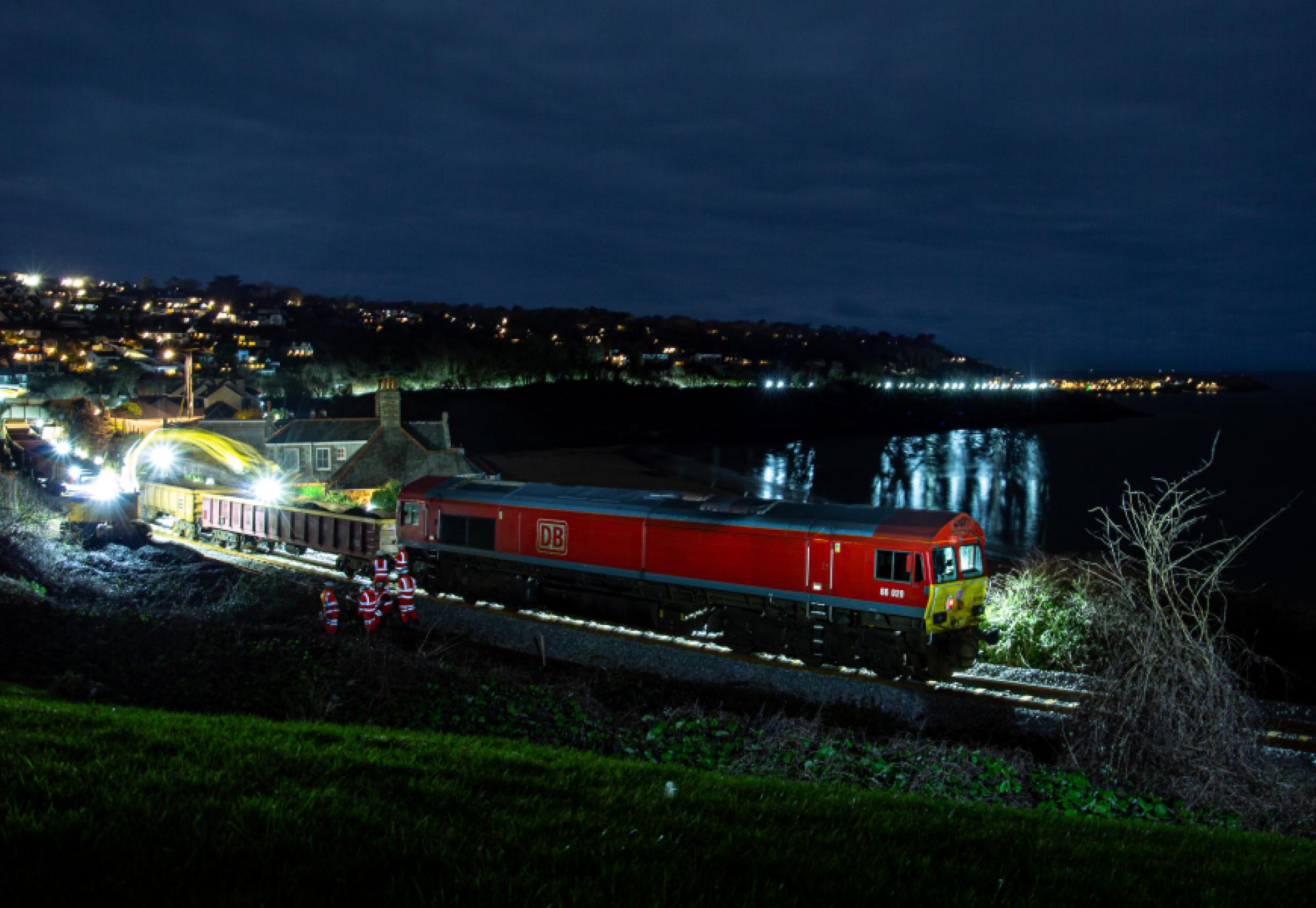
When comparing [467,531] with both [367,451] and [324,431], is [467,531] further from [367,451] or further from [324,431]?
[324,431]

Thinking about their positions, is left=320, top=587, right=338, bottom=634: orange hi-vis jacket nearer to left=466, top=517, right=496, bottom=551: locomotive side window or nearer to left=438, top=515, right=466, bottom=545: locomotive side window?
left=466, top=517, right=496, bottom=551: locomotive side window

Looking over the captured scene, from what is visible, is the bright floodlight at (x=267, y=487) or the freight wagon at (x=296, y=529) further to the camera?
the bright floodlight at (x=267, y=487)

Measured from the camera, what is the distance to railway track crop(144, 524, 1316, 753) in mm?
13859

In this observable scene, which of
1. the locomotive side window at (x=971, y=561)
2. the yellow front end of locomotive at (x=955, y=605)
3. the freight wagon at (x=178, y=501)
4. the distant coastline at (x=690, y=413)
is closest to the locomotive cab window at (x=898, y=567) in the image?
the yellow front end of locomotive at (x=955, y=605)

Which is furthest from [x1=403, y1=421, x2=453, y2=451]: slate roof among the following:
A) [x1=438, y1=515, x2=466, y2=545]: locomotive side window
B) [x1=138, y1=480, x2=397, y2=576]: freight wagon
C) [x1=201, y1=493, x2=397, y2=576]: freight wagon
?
[x1=438, y1=515, x2=466, y2=545]: locomotive side window

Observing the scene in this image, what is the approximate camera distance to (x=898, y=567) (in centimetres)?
1552

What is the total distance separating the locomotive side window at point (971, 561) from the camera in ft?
52.6

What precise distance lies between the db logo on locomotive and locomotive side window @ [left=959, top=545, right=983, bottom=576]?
8.54 metres

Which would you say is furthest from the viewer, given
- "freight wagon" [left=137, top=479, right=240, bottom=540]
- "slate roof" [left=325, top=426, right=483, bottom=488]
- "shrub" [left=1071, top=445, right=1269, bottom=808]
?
"slate roof" [left=325, top=426, right=483, bottom=488]

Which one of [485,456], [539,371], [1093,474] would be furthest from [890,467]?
[539,371]

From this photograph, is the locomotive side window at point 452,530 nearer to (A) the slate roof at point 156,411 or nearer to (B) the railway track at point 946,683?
(B) the railway track at point 946,683

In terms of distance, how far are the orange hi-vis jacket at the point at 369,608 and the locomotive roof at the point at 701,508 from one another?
427 cm

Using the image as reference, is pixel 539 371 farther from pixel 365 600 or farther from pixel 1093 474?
pixel 365 600

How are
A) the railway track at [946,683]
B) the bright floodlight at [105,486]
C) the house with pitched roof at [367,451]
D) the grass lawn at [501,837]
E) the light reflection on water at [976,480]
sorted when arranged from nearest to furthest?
the grass lawn at [501,837]
the railway track at [946,683]
the bright floodlight at [105,486]
the house with pitched roof at [367,451]
the light reflection on water at [976,480]
